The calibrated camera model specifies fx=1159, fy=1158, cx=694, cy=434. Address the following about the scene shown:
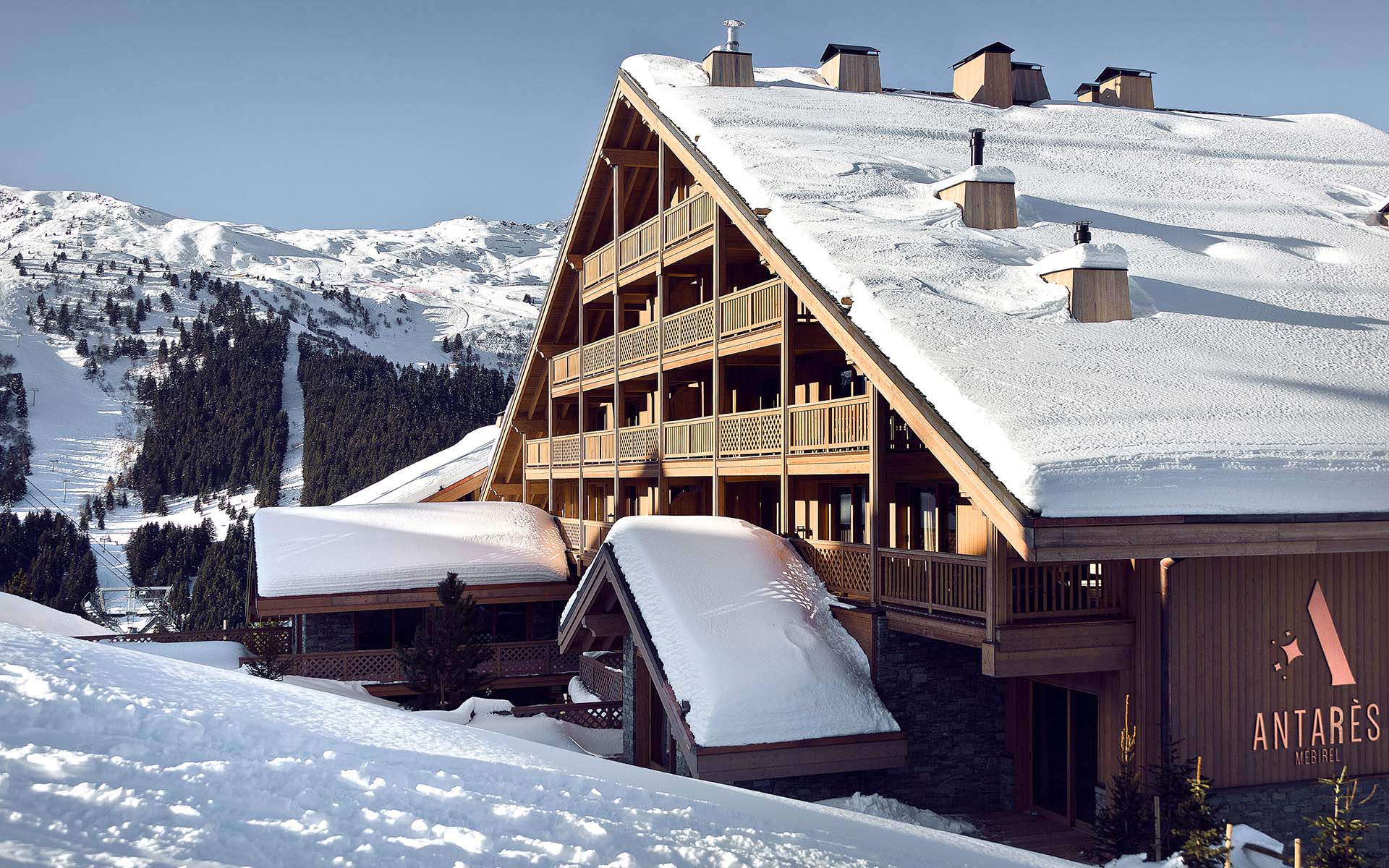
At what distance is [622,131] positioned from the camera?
27.2 meters

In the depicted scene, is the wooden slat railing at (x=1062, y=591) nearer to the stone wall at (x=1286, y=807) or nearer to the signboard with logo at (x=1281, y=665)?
the signboard with logo at (x=1281, y=665)

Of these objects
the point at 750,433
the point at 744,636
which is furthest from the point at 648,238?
the point at 744,636

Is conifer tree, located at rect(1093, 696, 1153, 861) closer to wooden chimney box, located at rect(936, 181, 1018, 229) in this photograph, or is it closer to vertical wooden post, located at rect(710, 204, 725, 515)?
wooden chimney box, located at rect(936, 181, 1018, 229)

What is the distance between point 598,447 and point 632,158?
7162 millimetres

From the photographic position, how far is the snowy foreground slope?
684 cm

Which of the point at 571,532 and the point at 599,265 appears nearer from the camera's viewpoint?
the point at 599,265

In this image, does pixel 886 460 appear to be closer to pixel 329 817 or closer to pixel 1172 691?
pixel 1172 691

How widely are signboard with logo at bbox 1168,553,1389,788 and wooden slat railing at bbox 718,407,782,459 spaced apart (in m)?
7.72

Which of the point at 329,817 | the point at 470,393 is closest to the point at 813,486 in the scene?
the point at 329,817

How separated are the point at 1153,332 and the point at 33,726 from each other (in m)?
13.9

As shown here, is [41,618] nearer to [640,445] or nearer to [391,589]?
[391,589]

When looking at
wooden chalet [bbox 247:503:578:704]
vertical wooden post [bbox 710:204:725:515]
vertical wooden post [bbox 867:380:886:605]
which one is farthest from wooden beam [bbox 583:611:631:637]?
wooden chalet [bbox 247:503:578:704]

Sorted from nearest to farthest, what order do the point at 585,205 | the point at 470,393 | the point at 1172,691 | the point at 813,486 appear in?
the point at 1172,691 → the point at 813,486 → the point at 585,205 → the point at 470,393

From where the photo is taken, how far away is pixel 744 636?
15.4 m
